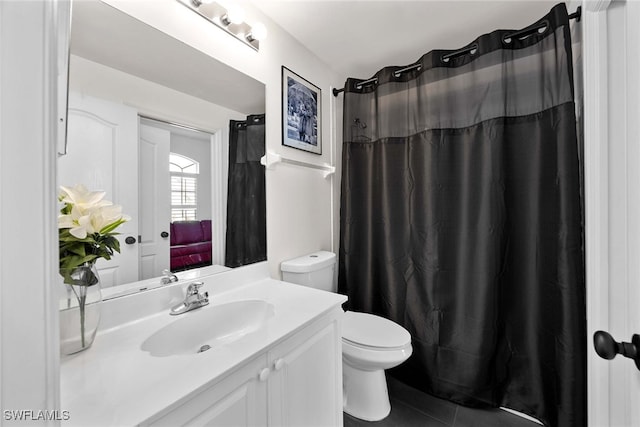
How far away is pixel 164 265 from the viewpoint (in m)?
1.07

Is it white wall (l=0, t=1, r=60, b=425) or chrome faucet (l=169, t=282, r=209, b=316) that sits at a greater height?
white wall (l=0, t=1, r=60, b=425)

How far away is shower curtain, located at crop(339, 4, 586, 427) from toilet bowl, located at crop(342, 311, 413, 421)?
0.31m

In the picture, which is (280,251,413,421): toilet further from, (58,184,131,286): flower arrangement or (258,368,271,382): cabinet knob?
(58,184,131,286): flower arrangement

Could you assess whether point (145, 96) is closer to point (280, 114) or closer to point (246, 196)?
point (246, 196)

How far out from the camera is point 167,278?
1.07 meters

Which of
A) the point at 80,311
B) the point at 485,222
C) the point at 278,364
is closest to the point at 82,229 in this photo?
the point at 80,311

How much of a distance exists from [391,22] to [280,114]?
2.82 feet

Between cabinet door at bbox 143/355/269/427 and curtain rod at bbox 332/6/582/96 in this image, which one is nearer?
cabinet door at bbox 143/355/269/427

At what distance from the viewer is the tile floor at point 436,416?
138 centimetres

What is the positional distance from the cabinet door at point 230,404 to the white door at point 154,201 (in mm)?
584

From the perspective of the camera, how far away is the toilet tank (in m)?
1.53

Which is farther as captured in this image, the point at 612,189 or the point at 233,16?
the point at 233,16

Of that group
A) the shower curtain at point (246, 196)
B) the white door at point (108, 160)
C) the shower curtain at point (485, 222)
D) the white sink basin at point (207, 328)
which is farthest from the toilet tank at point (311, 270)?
the white door at point (108, 160)

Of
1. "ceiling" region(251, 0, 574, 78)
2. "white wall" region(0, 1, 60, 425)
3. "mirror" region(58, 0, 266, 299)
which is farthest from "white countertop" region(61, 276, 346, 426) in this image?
"ceiling" region(251, 0, 574, 78)
